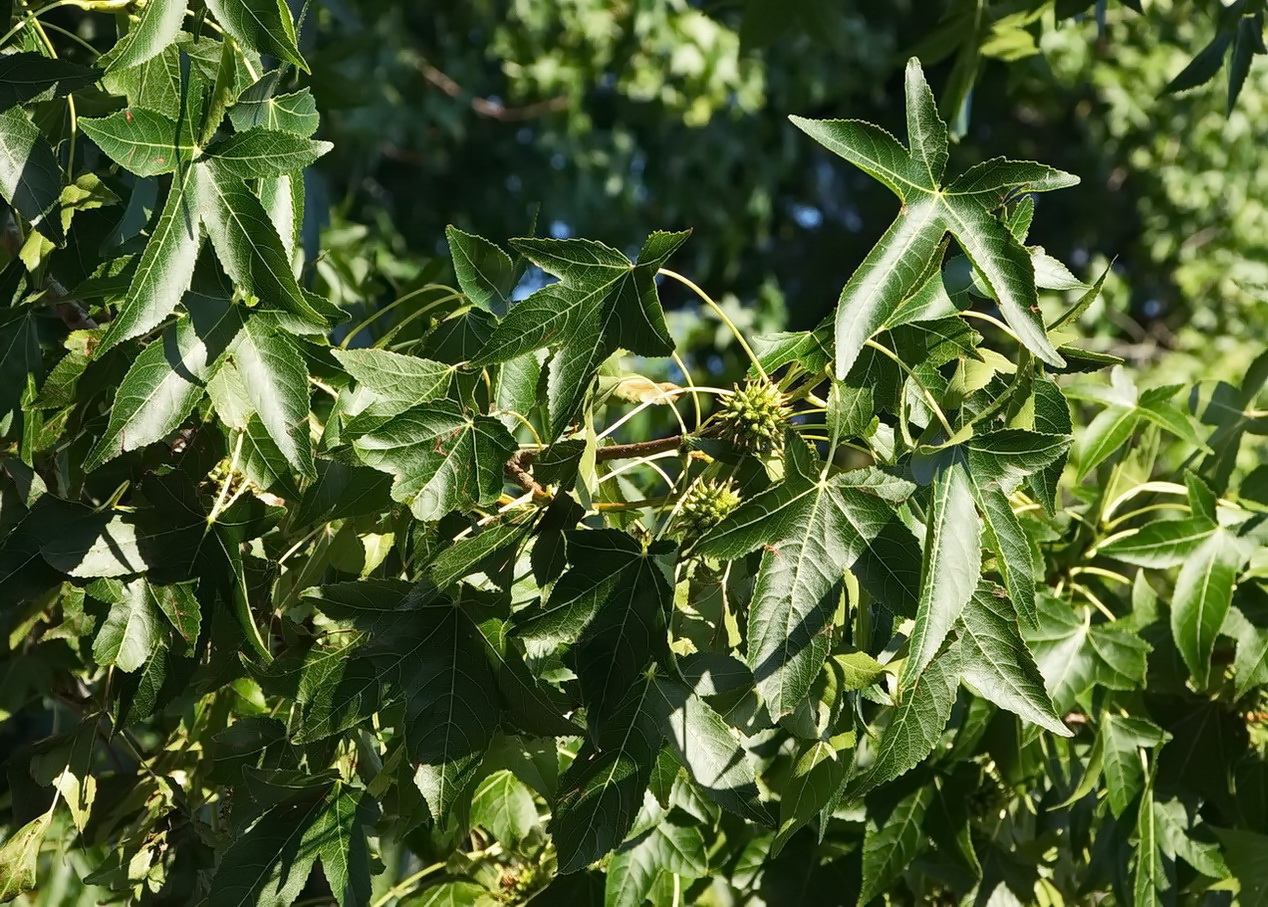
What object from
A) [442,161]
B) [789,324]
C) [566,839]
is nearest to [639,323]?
[566,839]

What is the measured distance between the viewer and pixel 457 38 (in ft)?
15.1

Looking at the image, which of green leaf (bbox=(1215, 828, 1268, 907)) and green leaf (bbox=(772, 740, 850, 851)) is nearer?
green leaf (bbox=(772, 740, 850, 851))

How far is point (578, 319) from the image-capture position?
31.1 inches

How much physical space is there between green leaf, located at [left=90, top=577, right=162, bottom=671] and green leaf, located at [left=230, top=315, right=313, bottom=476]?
0.50 feet

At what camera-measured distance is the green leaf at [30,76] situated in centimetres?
79

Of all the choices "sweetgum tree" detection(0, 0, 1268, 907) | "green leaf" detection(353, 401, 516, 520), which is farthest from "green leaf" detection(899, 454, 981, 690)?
"green leaf" detection(353, 401, 516, 520)

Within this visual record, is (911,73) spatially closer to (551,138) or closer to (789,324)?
(551,138)

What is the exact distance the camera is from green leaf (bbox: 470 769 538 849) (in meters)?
1.07

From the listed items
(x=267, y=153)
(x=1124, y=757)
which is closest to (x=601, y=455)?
(x=267, y=153)

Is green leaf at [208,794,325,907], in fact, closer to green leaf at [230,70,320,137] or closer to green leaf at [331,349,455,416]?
green leaf at [331,349,455,416]

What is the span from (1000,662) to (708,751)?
19 cm

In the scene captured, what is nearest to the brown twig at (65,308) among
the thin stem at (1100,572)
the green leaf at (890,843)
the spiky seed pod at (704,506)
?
the spiky seed pod at (704,506)

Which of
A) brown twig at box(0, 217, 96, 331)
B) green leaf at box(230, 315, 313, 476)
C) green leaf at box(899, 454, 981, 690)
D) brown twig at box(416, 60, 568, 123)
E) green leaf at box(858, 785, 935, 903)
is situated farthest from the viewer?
brown twig at box(416, 60, 568, 123)

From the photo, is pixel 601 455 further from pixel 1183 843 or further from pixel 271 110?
pixel 1183 843
